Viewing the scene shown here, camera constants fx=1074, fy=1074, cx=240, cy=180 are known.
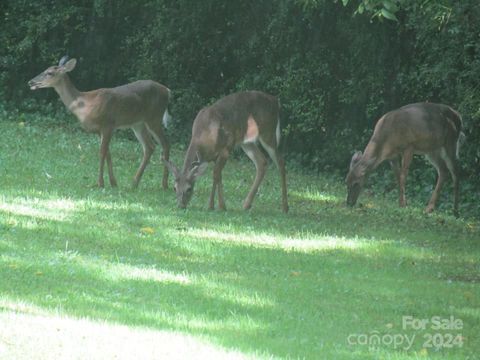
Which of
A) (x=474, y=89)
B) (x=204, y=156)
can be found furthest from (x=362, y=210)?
(x=474, y=89)

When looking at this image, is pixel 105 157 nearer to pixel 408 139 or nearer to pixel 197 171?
pixel 197 171

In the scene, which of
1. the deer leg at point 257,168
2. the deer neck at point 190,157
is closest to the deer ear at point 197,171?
the deer neck at point 190,157

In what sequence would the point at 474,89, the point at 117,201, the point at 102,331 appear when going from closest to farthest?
the point at 102,331 → the point at 117,201 → the point at 474,89

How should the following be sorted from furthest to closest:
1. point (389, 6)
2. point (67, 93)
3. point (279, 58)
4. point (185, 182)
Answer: point (279, 58) → point (67, 93) → point (185, 182) → point (389, 6)

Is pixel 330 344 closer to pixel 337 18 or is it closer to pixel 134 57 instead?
pixel 337 18

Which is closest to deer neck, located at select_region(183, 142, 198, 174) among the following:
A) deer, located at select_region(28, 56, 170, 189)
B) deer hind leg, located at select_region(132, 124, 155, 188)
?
deer, located at select_region(28, 56, 170, 189)

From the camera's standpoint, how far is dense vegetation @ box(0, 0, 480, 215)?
18938 mm

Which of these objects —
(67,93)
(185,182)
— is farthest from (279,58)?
(185,182)

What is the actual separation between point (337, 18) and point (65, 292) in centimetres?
1350

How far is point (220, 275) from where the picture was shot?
970cm

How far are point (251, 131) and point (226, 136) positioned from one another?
531mm

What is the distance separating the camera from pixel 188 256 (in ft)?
34.7

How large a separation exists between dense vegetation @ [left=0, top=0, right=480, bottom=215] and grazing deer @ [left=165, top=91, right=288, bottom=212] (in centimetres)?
294

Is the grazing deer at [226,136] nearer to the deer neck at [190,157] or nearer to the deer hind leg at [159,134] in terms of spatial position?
the deer neck at [190,157]
